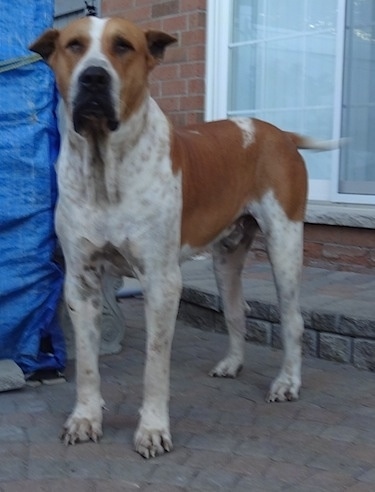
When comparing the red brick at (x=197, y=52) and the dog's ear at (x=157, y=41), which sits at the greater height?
the red brick at (x=197, y=52)

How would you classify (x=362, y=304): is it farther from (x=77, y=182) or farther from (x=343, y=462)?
(x=77, y=182)

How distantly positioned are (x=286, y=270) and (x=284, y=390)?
1.97 ft

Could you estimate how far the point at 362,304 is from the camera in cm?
531

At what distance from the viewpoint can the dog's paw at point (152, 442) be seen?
3.58m

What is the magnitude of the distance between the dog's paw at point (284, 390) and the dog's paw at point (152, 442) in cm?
84

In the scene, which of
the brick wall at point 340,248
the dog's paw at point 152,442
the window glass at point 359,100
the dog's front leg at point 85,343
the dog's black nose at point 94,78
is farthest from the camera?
the window glass at point 359,100

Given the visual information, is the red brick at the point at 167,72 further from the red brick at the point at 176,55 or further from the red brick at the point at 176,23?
the red brick at the point at 176,23

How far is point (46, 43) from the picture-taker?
3.69 m

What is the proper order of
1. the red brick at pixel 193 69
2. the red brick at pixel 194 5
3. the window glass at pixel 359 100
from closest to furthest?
the window glass at pixel 359 100
the red brick at pixel 194 5
the red brick at pixel 193 69

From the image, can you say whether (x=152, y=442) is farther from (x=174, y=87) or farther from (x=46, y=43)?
(x=174, y=87)

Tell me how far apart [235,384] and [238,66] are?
362 cm

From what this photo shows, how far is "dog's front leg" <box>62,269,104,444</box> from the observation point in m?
3.84

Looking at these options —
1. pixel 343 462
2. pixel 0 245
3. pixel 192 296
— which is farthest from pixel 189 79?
pixel 343 462

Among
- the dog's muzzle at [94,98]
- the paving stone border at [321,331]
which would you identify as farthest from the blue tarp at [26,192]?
the paving stone border at [321,331]
